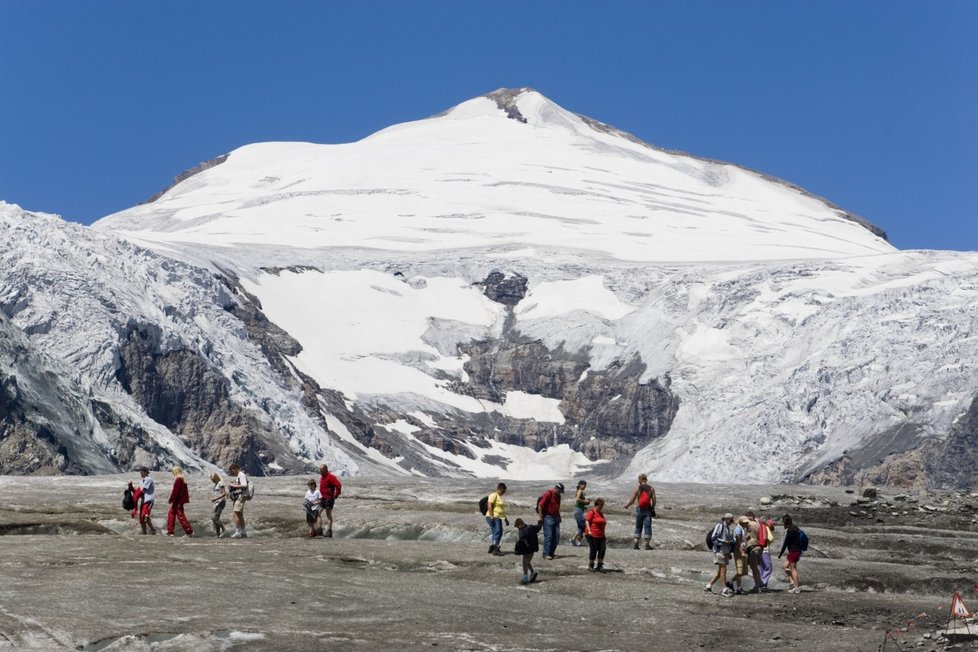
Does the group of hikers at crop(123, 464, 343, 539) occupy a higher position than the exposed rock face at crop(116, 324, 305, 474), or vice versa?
the exposed rock face at crop(116, 324, 305, 474)

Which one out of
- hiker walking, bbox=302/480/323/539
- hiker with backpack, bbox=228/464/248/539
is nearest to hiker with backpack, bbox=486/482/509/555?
hiker walking, bbox=302/480/323/539

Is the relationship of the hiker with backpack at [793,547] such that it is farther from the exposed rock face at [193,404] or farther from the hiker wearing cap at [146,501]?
the exposed rock face at [193,404]

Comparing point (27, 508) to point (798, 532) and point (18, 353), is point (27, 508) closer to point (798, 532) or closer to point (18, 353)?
point (798, 532)

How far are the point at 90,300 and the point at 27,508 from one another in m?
102

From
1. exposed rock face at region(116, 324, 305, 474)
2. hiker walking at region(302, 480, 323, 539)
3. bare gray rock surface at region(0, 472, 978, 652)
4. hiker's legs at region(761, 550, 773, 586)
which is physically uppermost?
exposed rock face at region(116, 324, 305, 474)

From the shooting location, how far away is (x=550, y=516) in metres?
38.6

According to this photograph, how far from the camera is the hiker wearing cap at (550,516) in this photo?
38250 millimetres

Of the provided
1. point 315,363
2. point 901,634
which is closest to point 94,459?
point 315,363

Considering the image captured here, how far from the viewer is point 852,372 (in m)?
152

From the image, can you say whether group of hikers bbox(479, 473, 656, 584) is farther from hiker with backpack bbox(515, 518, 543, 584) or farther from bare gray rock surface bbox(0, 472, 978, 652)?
bare gray rock surface bbox(0, 472, 978, 652)

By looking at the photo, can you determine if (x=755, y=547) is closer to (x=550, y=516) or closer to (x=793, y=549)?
(x=793, y=549)

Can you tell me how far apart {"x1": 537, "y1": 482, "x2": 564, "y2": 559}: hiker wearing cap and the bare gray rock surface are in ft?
1.63

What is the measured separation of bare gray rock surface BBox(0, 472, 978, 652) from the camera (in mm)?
28516

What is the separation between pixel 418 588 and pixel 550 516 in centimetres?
581
